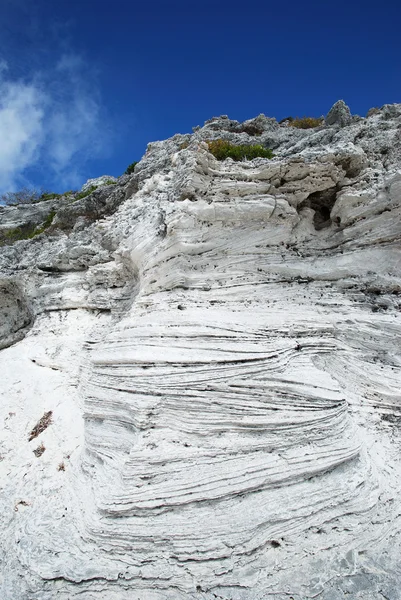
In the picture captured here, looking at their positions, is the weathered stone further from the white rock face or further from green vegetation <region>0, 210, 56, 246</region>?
green vegetation <region>0, 210, 56, 246</region>

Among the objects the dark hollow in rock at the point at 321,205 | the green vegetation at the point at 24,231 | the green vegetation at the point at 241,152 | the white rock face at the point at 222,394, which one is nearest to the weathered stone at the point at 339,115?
the white rock face at the point at 222,394

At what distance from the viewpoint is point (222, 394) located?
7.29m

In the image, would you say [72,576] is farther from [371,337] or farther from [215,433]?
[371,337]

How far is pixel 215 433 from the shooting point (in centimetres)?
683

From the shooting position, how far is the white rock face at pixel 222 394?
5.58 metres

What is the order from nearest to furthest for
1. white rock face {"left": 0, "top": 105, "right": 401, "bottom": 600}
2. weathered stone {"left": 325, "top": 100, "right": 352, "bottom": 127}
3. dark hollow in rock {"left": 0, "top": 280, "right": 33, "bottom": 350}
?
white rock face {"left": 0, "top": 105, "right": 401, "bottom": 600} < dark hollow in rock {"left": 0, "top": 280, "right": 33, "bottom": 350} < weathered stone {"left": 325, "top": 100, "right": 352, "bottom": 127}

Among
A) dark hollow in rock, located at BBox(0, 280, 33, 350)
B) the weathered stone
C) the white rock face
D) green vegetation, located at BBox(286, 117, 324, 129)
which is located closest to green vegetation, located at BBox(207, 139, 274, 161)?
the white rock face

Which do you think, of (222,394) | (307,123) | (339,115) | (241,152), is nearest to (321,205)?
(241,152)

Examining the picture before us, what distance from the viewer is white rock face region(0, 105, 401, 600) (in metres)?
5.58

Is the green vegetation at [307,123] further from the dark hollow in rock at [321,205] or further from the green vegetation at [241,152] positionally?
the dark hollow in rock at [321,205]

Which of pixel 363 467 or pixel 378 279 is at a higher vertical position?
pixel 378 279

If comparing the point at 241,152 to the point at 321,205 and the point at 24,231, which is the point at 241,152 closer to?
the point at 321,205

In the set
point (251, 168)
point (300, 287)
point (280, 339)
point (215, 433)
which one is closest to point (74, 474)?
point (215, 433)

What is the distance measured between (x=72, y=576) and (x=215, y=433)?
342 centimetres
